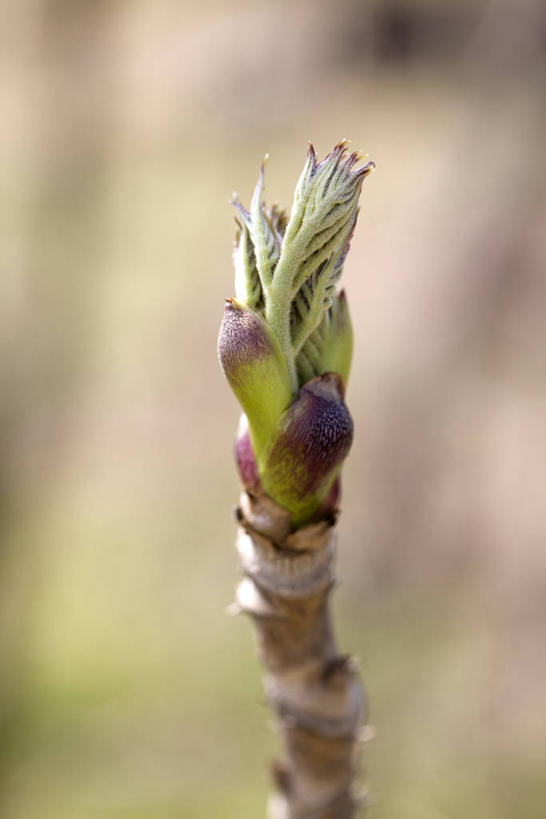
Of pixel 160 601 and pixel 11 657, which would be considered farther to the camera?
pixel 160 601

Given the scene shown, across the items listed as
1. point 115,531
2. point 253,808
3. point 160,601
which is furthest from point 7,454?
point 115,531

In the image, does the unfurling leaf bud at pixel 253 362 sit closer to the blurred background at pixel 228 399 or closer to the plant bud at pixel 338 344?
the plant bud at pixel 338 344

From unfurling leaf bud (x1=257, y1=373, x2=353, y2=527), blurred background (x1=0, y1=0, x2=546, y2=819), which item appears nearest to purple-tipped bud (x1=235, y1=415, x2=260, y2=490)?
unfurling leaf bud (x1=257, y1=373, x2=353, y2=527)

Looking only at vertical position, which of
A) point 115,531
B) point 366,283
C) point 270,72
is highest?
point 270,72

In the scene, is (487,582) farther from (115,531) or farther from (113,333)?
(113,333)

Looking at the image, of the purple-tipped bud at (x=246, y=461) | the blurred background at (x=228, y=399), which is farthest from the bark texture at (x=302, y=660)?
the blurred background at (x=228, y=399)
